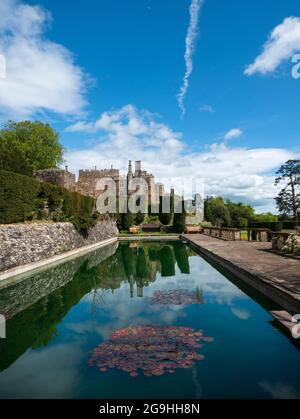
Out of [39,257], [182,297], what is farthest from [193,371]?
[39,257]

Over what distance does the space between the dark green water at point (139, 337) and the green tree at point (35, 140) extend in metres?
27.4

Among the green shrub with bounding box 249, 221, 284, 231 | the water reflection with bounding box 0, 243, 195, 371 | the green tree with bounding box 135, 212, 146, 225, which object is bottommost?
the water reflection with bounding box 0, 243, 195, 371

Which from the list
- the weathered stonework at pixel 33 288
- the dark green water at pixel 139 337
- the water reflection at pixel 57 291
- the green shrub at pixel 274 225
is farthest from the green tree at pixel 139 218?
the dark green water at pixel 139 337

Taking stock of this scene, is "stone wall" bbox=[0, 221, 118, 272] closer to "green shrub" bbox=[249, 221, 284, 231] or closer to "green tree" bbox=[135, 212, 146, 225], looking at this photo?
"green shrub" bbox=[249, 221, 284, 231]

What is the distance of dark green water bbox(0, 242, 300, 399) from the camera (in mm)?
3252

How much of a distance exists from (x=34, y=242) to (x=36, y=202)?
3.41 metres

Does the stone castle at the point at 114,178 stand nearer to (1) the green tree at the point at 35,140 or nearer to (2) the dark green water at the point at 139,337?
(1) the green tree at the point at 35,140

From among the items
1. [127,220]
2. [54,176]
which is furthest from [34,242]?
[127,220]

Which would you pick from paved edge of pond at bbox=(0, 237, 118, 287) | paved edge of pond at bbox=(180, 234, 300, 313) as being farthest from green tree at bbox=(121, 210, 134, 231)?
paved edge of pond at bbox=(180, 234, 300, 313)

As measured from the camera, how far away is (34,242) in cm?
1231

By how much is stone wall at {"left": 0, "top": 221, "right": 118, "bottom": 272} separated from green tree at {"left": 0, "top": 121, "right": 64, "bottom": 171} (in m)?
18.5

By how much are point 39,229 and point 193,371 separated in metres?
11.1

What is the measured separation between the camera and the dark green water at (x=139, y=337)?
325 centimetres

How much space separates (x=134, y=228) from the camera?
1291 inches
